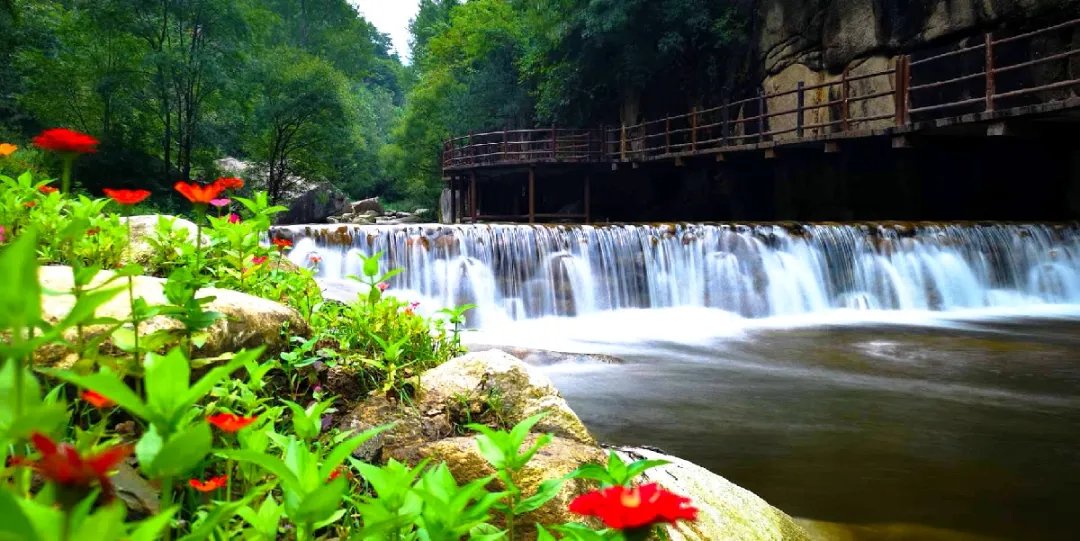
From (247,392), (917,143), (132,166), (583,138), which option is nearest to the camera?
(247,392)

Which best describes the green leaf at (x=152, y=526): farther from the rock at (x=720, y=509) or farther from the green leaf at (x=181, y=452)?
the rock at (x=720, y=509)

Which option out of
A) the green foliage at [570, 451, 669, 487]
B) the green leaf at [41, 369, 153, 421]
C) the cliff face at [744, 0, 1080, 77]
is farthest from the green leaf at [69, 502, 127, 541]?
the cliff face at [744, 0, 1080, 77]

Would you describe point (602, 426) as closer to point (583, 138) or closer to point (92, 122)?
point (92, 122)

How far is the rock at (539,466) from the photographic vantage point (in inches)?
102

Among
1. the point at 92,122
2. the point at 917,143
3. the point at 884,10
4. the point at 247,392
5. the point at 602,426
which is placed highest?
the point at 884,10

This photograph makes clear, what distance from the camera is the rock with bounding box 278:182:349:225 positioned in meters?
30.6

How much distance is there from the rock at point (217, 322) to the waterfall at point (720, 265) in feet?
31.8

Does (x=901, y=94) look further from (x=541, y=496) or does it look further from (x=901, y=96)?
(x=541, y=496)

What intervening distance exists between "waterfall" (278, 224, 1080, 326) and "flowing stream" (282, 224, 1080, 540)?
4 centimetres

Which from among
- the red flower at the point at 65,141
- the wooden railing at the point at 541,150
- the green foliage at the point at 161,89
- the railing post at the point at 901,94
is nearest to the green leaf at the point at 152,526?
the red flower at the point at 65,141

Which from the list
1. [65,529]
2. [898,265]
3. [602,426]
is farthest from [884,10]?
[65,529]

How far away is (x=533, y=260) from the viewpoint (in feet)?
45.1

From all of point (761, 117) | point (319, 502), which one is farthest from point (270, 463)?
point (761, 117)

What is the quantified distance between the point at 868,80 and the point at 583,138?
1122cm
